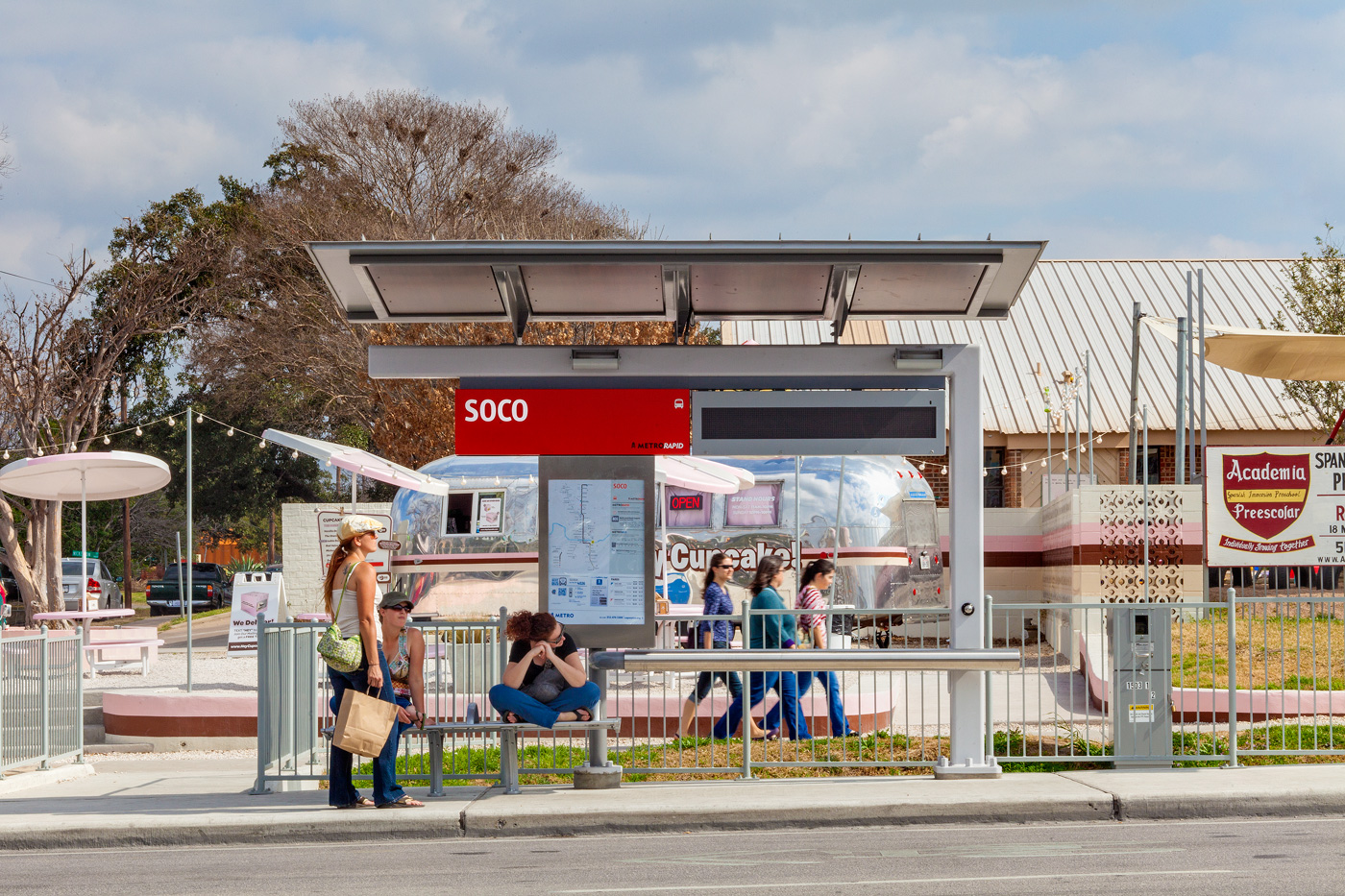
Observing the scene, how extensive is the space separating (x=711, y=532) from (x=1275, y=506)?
774 cm

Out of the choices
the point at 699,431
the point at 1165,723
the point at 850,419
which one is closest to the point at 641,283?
the point at 699,431

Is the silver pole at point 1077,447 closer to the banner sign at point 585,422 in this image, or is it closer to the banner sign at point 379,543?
the banner sign at point 379,543

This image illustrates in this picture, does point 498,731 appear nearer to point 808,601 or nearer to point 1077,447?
point 808,601

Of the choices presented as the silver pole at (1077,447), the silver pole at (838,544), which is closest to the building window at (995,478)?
the silver pole at (1077,447)

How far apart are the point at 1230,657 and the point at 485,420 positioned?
5.92 meters

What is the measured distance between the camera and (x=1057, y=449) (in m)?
31.7

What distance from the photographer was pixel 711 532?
19.2m

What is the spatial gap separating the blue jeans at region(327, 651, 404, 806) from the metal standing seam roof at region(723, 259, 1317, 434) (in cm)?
2110

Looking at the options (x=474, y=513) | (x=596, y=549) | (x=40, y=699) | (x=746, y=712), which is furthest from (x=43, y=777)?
(x=474, y=513)

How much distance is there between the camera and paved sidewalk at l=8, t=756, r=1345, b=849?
880 centimetres

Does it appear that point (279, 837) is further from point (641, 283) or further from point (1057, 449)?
point (1057, 449)

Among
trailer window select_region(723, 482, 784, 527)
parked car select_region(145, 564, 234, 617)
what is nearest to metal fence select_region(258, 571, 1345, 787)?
trailer window select_region(723, 482, 784, 527)

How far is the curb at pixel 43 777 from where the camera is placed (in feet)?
34.9

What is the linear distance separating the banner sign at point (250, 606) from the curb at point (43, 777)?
6.35 metres
